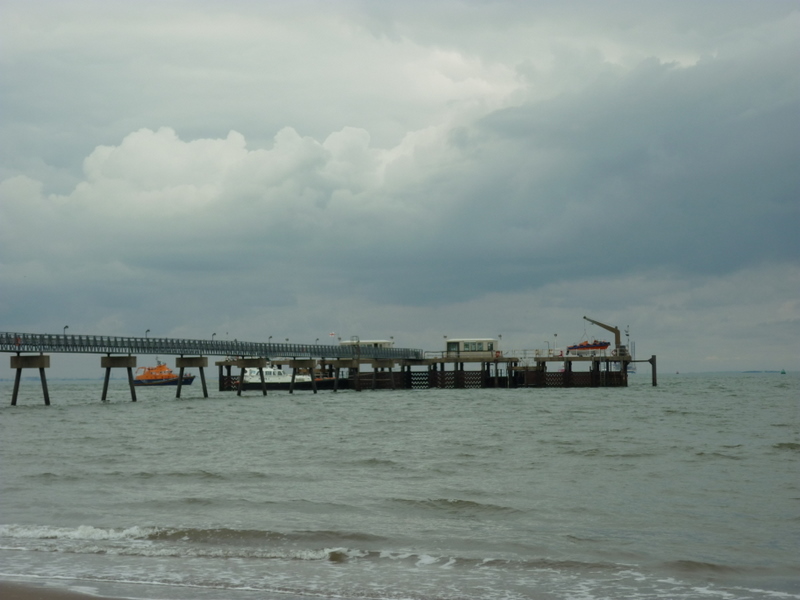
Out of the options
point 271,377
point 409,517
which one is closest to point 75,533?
point 409,517

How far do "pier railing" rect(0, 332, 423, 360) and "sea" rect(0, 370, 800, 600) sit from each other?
27829 millimetres

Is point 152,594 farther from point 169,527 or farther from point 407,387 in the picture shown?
point 407,387

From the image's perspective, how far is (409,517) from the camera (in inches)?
642

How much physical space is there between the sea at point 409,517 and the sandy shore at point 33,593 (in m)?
0.29

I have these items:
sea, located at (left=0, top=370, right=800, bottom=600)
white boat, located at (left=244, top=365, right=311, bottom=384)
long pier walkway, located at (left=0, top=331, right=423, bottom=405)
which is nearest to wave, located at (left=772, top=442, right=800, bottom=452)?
sea, located at (left=0, top=370, right=800, bottom=600)

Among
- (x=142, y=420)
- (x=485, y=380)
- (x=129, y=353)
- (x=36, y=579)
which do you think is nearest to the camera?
(x=36, y=579)

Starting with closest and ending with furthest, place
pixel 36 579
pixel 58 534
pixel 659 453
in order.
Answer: pixel 36 579 < pixel 58 534 < pixel 659 453

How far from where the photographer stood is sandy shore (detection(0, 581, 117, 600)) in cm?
1020

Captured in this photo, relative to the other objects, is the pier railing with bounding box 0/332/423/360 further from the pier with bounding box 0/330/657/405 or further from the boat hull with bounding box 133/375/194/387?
the boat hull with bounding box 133/375/194/387

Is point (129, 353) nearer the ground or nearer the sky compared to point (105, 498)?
nearer the sky

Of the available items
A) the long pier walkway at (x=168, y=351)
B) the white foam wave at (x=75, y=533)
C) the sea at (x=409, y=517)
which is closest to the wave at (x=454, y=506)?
the sea at (x=409, y=517)

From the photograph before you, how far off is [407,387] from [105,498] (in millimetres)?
88562

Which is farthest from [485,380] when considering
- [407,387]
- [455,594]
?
[455,594]

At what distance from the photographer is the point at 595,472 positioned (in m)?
22.0
